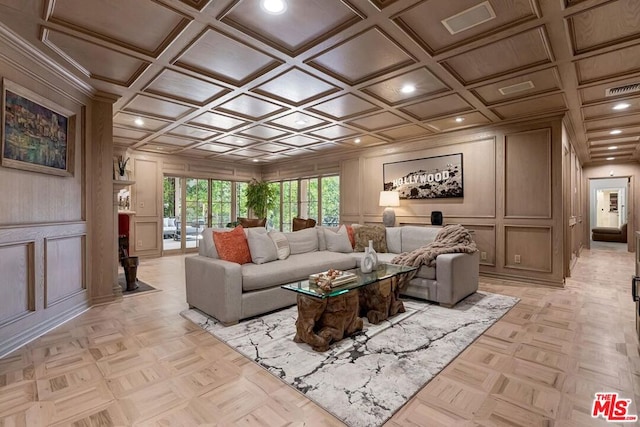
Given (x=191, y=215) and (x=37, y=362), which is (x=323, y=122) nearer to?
(x=37, y=362)

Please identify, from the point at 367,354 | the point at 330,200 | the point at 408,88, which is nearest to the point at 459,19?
the point at 408,88

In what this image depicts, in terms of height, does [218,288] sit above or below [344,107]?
below

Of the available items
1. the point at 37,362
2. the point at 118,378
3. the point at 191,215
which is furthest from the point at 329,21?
the point at 191,215

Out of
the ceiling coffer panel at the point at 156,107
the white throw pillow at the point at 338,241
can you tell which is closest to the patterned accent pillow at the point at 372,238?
the white throw pillow at the point at 338,241

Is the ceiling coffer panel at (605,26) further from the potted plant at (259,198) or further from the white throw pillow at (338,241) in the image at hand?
the potted plant at (259,198)

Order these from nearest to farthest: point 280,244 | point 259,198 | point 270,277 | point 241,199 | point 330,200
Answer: point 270,277 < point 280,244 < point 330,200 < point 259,198 < point 241,199

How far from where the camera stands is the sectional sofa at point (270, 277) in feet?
8.98

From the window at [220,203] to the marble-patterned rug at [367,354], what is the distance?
206 inches

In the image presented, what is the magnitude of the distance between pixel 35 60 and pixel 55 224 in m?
1.41

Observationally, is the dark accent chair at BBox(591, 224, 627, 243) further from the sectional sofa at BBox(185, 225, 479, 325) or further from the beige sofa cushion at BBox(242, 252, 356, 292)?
the beige sofa cushion at BBox(242, 252, 356, 292)

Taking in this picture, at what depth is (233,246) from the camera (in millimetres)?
3199

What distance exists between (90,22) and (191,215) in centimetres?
582

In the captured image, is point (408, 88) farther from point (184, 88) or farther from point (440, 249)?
point (184, 88)

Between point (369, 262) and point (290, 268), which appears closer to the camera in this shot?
point (369, 262)
